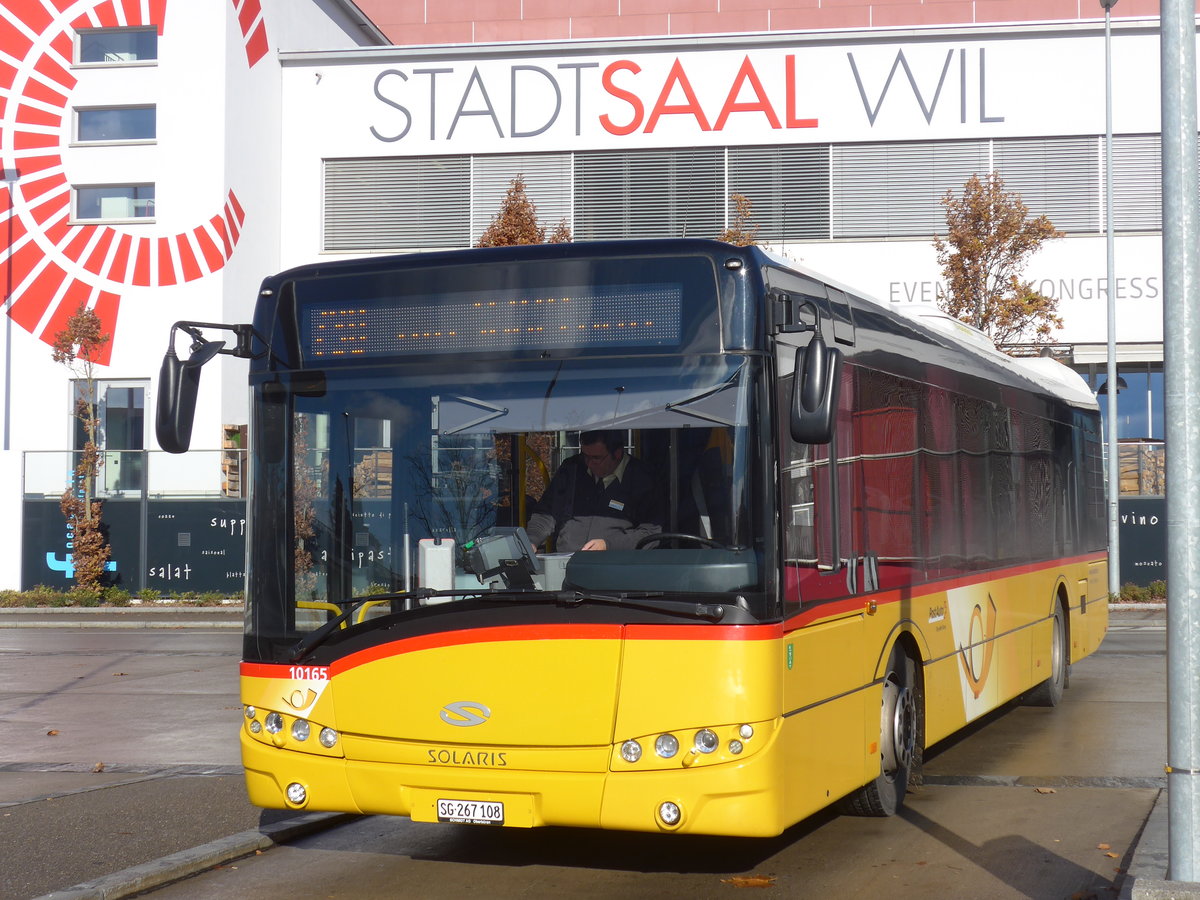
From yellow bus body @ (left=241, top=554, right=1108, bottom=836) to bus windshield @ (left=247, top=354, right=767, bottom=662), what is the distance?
0.77 ft

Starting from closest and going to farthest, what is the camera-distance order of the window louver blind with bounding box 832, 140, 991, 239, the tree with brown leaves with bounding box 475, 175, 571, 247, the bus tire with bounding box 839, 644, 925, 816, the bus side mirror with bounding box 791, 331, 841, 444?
→ the bus side mirror with bounding box 791, 331, 841, 444
the bus tire with bounding box 839, 644, 925, 816
the tree with brown leaves with bounding box 475, 175, 571, 247
the window louver blind with bounding box 832, 140, 991, 239

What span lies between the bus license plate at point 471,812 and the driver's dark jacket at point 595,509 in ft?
3.73

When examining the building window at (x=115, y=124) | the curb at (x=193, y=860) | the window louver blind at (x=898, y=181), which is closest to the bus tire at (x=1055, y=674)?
the curb at (x=193, y=860)

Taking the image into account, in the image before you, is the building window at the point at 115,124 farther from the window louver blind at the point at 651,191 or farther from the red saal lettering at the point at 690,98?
the red saal lettering at the point at 690,98

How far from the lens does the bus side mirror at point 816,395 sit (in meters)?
6.08

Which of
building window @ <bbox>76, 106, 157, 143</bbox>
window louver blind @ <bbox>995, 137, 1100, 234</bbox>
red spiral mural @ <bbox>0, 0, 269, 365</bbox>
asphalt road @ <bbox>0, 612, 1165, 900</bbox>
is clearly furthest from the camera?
building window @ <bbox>76, 106, 157, 143</bbox>

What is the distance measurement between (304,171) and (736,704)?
30.9 m

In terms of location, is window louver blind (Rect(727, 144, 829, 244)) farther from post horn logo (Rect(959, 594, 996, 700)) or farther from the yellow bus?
the yellow bus

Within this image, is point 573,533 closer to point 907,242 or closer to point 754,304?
point 754,304

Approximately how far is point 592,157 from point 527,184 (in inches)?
64.0

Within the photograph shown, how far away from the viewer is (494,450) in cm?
661

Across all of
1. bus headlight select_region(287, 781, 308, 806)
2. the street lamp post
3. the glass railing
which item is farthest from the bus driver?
the glass railing

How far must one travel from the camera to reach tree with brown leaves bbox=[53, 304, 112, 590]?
3100 cm

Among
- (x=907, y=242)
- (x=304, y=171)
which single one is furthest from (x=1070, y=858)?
(x=304, y=171)
